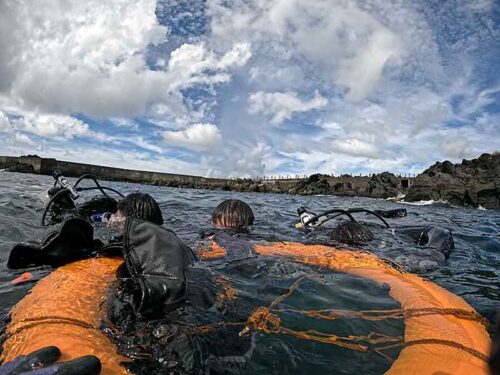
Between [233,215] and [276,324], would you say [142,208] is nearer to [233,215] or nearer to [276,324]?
[276,324]

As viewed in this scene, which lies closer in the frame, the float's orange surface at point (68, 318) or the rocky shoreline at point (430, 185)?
the float's orange surface at point (68, 318)

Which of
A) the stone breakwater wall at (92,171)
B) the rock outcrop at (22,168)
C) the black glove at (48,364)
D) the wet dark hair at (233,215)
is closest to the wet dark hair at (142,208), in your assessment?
the wet dark hair at (233,215)

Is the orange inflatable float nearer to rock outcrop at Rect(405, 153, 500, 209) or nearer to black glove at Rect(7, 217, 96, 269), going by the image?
black glove at Rect(7, 217, 96, 269)

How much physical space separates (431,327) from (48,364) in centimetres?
204

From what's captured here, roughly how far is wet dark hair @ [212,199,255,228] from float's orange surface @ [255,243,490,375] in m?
2.11

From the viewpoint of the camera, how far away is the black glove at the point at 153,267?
→ 6.88 ft

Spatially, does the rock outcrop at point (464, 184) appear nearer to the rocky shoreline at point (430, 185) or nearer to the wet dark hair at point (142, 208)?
the rocky shoreline at point (430, 185)

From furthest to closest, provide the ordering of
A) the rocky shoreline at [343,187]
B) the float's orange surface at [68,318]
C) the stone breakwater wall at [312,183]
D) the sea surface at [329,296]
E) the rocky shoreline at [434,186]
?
the stone breakwater wall at [312,183] → the rocky shoreline at [343,187] → the rocky shoreline at [434,186] → the sea surface at [329,296] → the float's orange surface at [68,318]

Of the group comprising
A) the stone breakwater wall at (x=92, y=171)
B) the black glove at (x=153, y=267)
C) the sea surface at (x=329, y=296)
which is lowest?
the sea surface at (x=329, y=296)

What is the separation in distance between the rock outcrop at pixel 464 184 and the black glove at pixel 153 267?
29380 mm

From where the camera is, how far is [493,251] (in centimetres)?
629

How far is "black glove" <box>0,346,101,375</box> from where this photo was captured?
1312mm

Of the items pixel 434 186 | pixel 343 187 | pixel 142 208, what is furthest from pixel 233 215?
pixel 343 187

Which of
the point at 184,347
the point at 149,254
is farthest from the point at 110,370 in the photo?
the point at 149,254
